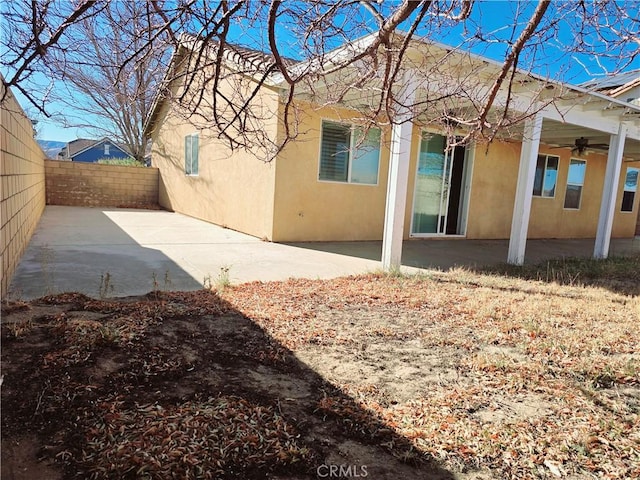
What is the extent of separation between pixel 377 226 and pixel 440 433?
7.72m

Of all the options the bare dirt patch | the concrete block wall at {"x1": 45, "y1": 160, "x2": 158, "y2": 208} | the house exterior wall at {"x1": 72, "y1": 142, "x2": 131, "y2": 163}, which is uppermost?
the house exterior wall at {"x1": 72, "y1": 142, "x2": 131, "y2": 163}

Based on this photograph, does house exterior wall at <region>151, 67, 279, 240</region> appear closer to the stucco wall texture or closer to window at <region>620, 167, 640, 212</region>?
the stucco wall texture

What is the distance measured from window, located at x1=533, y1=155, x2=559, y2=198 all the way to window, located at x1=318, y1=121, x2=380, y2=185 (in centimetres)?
579

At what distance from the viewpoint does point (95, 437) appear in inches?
74.3

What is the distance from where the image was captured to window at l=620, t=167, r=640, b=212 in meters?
14.6

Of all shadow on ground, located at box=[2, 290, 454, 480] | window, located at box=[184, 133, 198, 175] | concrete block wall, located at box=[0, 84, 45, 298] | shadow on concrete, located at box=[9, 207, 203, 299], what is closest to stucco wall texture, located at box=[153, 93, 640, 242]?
window, located at box=[184, 133, 198, 175]

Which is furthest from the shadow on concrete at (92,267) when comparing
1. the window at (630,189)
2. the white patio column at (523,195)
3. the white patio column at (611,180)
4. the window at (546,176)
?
the window at (630,189)

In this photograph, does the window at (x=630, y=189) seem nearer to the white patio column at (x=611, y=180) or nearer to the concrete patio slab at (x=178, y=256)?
the concrete patio slab at (x=178, y=256)

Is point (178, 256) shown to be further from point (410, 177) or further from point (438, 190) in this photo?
point (438, 190)

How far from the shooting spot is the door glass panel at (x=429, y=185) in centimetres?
997

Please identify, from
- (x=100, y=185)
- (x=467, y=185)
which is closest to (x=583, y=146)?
(x=467, y=185)

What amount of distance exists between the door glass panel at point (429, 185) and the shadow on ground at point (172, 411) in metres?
7.57

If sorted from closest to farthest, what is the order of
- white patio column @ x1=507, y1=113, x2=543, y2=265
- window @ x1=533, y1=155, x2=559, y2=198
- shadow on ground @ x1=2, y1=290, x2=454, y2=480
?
shadow on ground @ x1=2, y1=290, x2=454, y2=480
white patio column @ x1=507, y1=113, x2=543, y2=265
window @ x1=533, y1=155, x2=559, y2=198

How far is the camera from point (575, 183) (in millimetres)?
13039
